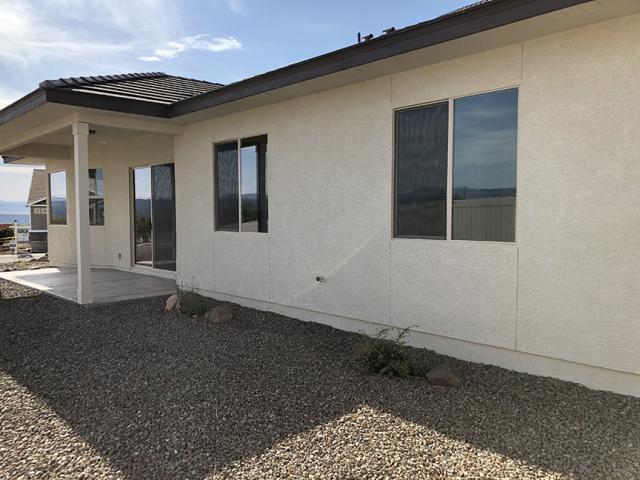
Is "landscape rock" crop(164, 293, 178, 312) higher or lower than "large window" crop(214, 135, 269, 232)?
lower

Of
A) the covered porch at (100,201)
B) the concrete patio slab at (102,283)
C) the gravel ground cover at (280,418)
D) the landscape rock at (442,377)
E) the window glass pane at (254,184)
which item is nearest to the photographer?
the gravel ground cover at (280,418)

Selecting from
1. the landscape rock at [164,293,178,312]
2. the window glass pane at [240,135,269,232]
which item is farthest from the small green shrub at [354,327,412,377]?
the landscape rock at [164,293,178,312]

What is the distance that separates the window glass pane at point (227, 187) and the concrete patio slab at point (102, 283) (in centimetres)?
197

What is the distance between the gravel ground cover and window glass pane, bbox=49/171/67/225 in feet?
28.8

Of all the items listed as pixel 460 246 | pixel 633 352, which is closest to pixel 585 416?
pixel 633 352

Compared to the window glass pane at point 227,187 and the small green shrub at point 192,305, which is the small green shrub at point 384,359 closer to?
the small green shrub at point 192,305

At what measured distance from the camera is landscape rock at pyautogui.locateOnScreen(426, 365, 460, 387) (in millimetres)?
4316

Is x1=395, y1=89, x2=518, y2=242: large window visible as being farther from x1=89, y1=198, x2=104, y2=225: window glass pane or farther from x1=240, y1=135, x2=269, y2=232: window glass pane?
x1=89, y1=198, x2=104, y2=225: window glass pane

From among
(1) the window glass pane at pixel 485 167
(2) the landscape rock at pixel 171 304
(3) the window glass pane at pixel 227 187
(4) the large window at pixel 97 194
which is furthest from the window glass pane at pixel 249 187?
(4) the large window at pixel 97 194

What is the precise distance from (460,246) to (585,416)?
6.60 ft

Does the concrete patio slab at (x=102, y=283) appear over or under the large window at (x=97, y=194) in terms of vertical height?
under

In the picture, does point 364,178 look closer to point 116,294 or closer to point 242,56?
point 116,294

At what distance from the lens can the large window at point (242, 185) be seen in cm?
748

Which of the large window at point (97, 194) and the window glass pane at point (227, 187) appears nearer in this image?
the window glass pane at point (227, 187)
